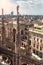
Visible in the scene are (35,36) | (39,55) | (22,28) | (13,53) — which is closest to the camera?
(13,53)

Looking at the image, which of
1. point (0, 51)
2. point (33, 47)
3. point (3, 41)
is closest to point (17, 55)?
point (0, 51)

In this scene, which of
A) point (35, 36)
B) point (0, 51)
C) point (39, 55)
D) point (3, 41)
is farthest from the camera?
point (35, 36)

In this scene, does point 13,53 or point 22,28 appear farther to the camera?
point 22,28

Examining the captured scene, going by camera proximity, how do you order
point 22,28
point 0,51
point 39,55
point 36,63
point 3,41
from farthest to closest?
point 22,28
point 39,55
point 3,41
point 0,51
point 36,63

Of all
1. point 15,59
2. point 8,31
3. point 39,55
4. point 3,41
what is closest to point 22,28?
point 8,31

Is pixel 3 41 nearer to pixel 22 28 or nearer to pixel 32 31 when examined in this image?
pixel 32 31

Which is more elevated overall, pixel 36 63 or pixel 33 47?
pixel 36 63

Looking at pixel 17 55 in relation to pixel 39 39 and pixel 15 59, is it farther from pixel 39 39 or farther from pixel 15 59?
pixel 39 39

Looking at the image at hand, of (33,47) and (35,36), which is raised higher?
(35,36)

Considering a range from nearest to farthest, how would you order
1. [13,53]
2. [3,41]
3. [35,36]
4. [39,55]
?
[13,53], [3,41], [39,55], [35,36]
